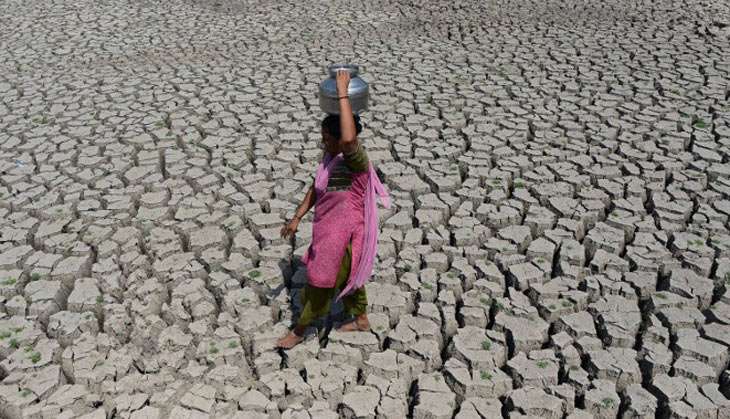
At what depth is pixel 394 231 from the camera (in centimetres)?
358

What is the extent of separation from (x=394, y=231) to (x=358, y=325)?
84 centimetres

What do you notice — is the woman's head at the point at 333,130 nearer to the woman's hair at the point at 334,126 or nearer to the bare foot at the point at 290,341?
the woman's hair at the point at 334,126

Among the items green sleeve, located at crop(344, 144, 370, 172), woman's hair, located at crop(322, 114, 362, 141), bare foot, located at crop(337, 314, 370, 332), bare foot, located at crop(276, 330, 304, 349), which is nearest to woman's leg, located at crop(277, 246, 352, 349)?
bare foot, located at crop(276, 330, 304, 349)

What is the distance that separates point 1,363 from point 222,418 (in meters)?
1.01

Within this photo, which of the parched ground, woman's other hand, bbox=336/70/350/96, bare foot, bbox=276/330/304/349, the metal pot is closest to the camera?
woman's other hand, bbox=336/70/350/96

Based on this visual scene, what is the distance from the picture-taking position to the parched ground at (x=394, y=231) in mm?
2613

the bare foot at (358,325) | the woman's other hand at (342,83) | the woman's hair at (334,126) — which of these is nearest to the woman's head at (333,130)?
the woman's hair at (334,126)

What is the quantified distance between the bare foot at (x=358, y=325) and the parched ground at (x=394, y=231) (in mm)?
73

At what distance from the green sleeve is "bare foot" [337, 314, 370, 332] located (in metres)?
0.71

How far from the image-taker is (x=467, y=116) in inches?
198

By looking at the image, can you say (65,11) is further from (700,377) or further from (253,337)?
(700,377)

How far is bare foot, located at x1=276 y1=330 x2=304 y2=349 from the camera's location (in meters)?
2.77

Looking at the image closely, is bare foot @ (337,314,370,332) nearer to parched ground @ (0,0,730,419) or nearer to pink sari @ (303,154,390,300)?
parched ground @ (0,0,730,419)

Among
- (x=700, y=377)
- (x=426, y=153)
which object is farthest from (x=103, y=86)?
(x=700, y=377)
